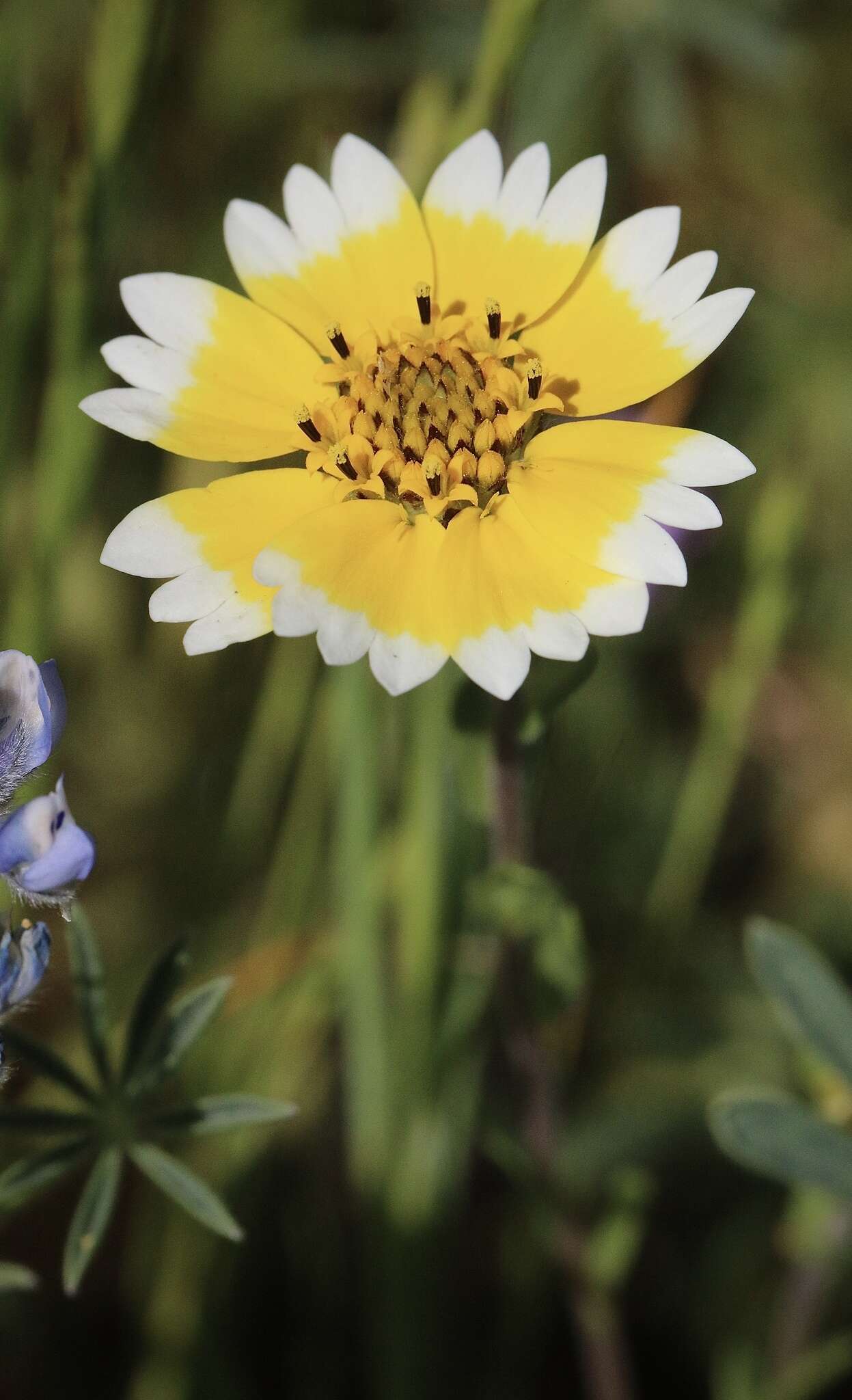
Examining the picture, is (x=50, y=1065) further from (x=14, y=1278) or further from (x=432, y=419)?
(x=432, y=419)

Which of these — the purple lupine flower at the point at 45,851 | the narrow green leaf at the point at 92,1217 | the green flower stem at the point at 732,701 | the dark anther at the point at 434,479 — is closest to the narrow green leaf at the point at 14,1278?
the narrow green leaf at the point at 92,1217

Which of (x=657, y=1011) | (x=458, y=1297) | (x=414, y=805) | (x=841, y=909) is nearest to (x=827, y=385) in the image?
(x=841, y=909)

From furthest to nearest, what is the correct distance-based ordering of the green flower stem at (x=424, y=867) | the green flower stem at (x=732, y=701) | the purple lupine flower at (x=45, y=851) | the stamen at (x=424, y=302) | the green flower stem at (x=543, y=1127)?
the green flower stem at (x=732, y=701) < the green flower stem at (x=424, y=867) < the green flower stem at (x=543, y=1127) < the stamen at (x=424, y=302) < the purple lupine flower at (x=45, y=851)

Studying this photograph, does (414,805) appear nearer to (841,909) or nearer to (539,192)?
(539,192)

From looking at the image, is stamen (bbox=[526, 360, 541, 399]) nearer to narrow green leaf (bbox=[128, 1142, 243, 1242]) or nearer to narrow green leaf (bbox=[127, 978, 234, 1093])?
narrow green leaf (bbox=[127, 978, 234, 1093])

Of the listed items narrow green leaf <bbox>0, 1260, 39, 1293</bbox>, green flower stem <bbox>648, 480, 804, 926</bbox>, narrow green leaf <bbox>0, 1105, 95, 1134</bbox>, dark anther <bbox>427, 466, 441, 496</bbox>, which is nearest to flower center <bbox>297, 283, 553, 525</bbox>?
dark anther <bbox>427, 466, 441, 496</bbox>

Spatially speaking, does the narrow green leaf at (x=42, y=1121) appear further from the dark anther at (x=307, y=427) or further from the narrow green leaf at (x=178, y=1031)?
the dark anther at (x=307, y=427)
